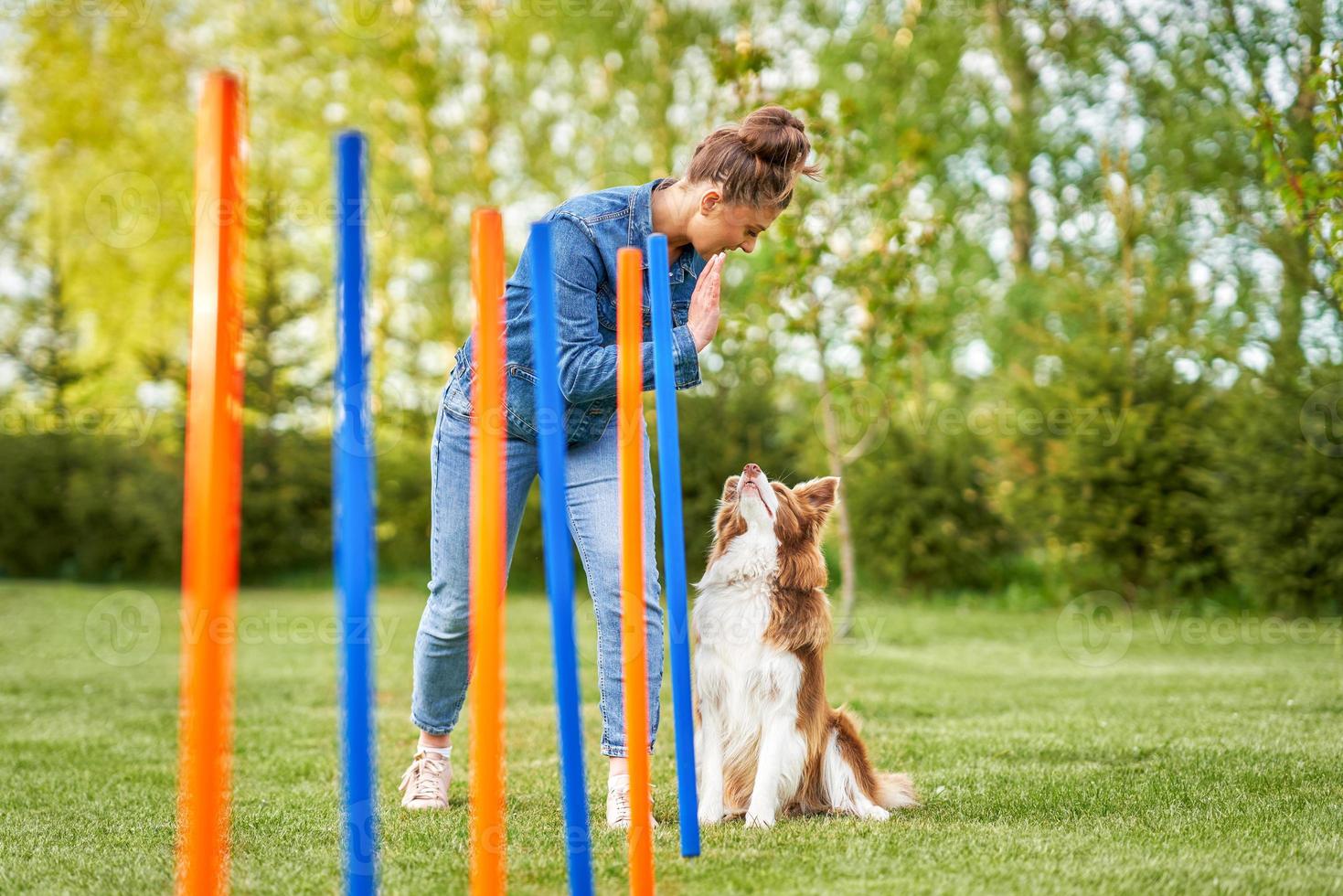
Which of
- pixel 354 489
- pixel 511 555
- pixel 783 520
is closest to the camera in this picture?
pixel 354 489

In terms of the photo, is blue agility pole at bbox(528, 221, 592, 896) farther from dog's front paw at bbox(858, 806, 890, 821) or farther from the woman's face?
dog's front paw at bbox(858, 806, 890, 821)

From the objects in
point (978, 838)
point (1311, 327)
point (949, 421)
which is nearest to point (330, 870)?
point (978, 838)

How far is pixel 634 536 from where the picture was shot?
264 centimetres

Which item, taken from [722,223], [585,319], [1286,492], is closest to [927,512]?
[1286,492]

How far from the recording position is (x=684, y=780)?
287cm

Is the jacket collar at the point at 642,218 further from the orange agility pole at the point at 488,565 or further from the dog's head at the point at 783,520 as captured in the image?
the orange agility pole at the point at 488,565

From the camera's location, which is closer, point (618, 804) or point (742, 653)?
point (618, 804)

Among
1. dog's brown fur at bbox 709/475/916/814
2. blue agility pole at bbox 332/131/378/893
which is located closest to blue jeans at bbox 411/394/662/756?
dog's brown fur at bbox 709/475/916/814

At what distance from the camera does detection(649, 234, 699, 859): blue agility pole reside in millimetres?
2762

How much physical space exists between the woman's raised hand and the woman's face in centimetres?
18

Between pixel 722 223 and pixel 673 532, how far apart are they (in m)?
0.94

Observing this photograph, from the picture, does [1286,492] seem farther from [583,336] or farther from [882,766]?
[583,336]

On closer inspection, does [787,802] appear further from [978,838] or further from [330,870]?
[330,870]

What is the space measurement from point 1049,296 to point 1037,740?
11.7 meters
